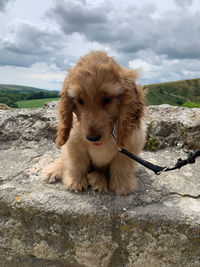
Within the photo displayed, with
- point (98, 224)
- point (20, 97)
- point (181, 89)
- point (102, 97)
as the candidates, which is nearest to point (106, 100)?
point (102, 97)

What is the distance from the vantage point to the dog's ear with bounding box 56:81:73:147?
101 inches

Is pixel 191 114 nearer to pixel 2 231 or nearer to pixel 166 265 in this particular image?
pixel 166 265

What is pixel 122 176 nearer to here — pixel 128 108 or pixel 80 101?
pixel 128 108

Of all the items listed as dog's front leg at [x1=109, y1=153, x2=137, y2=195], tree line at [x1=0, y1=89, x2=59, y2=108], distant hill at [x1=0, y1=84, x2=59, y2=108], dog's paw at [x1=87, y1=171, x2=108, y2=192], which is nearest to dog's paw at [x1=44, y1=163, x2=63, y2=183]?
dog's paw at [x1=87, y1=171, x2=108, y2=192]

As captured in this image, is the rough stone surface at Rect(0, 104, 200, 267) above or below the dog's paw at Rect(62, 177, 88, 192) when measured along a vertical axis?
below

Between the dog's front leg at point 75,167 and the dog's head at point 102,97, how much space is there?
500 mm

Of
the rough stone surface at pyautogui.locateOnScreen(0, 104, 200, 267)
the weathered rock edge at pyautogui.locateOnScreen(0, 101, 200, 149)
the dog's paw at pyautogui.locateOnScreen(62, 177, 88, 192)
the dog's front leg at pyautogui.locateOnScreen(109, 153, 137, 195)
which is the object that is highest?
the weathered rock edge at pyautogui.locateOnScreen(0, 101, 200, 149)

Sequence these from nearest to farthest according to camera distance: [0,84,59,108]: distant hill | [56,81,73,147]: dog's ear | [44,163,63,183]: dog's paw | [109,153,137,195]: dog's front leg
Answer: [56,81,73,147]: dog's ear
[109,153,137,195]: dog's front leg
[44,163,63,183]: dog's paw
[0,84,59,108]: distant hill

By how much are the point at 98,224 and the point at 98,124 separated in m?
1.00

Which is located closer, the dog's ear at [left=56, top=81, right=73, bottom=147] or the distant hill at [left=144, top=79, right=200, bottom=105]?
the dog's ear at [left=56, top=81, right=73, bottom=147]

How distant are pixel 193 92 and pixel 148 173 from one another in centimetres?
8504

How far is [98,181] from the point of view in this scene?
273 cm

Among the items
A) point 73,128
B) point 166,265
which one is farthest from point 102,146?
point 166,265

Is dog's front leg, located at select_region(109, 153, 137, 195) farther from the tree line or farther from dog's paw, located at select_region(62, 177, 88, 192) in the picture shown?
the tree line
